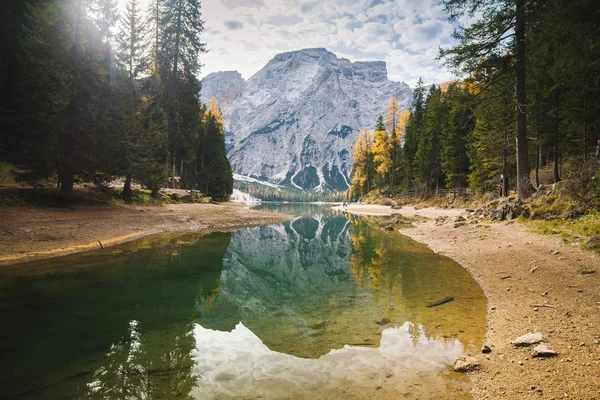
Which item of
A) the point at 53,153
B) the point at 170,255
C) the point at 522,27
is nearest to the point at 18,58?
the point at 53,153

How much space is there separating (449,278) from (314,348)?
6537 mm

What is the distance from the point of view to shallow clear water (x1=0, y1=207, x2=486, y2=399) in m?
4.64

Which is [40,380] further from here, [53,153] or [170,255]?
Answer: [53,153]

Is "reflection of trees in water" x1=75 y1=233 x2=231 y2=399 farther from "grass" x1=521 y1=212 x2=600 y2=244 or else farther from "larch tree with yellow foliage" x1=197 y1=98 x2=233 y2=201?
"larch tree with yellow foliage" x1=197 y1=98 x2=233 y2=201

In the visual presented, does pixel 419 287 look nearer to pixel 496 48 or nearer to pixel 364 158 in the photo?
pixel 496 48

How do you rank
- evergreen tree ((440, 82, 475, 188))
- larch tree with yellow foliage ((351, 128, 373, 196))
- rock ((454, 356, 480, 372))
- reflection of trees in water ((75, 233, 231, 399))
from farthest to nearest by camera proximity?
larch tree with yellow foliage ((351, 128, 373, 196)), evergreen tree ((440, 82, 475, 188)), rock ((454, 356, 480, 372)), reflection of trees in water ((75, 233, 231, 399))

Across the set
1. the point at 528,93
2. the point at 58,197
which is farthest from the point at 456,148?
the point at 58,197

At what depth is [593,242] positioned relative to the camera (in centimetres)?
885

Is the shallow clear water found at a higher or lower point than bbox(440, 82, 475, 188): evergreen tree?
lower

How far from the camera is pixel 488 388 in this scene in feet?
13.7

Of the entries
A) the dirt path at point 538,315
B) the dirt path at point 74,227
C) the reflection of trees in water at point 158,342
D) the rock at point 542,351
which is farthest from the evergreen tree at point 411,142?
the rock at point 542,351

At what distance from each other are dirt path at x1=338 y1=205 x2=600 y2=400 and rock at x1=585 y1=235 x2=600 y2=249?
315mm

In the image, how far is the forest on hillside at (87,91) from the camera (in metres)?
17.6

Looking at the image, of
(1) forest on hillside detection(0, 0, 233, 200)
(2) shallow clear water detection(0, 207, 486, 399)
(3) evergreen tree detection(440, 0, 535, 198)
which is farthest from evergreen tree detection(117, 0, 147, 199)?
(3) evergreen tree detection(440, 0, 535, 198)
